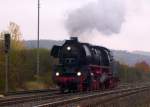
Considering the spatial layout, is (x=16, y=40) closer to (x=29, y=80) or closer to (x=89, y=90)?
(x=29, y=80)

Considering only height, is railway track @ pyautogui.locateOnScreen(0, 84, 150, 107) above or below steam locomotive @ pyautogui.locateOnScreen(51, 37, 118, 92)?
below

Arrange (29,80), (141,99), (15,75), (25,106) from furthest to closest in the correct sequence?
(29,80) → (15,75) → (141,99) → (25,106)

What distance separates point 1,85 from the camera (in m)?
43.3

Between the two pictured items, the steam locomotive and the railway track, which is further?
the steam locomotive

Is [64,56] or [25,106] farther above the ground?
[64,56]

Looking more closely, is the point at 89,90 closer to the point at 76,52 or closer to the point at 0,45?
the point at 76,52

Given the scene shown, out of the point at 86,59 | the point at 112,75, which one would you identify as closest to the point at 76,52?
the point at 86,59

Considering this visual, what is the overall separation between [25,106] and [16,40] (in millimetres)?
41649

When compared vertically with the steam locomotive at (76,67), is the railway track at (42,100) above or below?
below

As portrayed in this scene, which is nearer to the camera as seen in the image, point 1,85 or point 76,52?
point 76,52

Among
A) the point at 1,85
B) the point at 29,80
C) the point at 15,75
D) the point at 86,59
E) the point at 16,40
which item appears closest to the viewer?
the point at 86,59

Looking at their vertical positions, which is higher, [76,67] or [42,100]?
[76,67]

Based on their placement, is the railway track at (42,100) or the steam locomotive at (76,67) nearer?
the railway track at (42,100)

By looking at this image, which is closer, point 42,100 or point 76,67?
point 42,100
